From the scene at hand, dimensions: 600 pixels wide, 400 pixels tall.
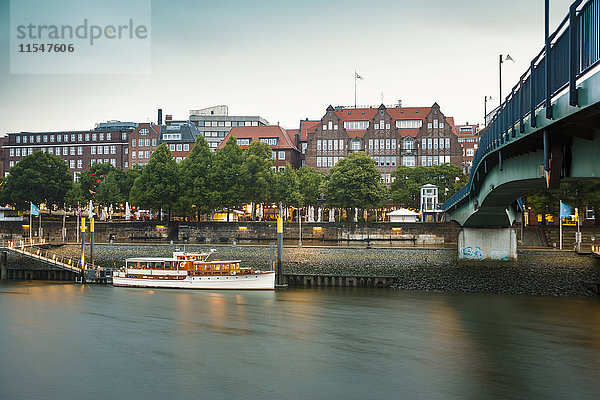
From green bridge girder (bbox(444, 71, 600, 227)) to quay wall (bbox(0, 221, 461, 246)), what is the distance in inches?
1101

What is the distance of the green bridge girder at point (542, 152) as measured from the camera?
1550 cm

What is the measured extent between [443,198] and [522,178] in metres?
67.5

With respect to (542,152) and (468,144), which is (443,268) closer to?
(542,152)

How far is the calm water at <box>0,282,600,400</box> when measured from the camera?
23.5 meters

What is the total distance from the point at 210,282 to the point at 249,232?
25.6 meters

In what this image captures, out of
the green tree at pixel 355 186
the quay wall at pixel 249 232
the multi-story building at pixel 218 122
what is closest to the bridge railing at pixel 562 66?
the quay wall at pixel 249 232

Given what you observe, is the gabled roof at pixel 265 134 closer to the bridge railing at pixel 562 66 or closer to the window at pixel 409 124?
the window at pixel 409 124

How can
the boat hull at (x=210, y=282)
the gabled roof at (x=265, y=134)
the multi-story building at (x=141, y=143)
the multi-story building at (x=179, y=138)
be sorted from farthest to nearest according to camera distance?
the multi-story building at (x=141, y=143), the multi-story building at (x=179, y=138), the gabled roof at (x=265, y=134), the boat hull at (x=210, y=282)

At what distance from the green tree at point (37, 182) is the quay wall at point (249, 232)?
48.1 feet

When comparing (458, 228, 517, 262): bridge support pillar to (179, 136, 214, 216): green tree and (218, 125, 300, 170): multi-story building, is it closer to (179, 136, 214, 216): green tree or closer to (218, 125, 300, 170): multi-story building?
(179, 136, 214, 216): green tree

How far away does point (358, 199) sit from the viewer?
82.4 metres

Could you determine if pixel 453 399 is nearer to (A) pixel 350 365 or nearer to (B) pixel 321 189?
(A) pixel 350 365

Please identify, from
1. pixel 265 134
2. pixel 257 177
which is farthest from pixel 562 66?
pixel 265 134

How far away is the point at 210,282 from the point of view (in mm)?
49344
